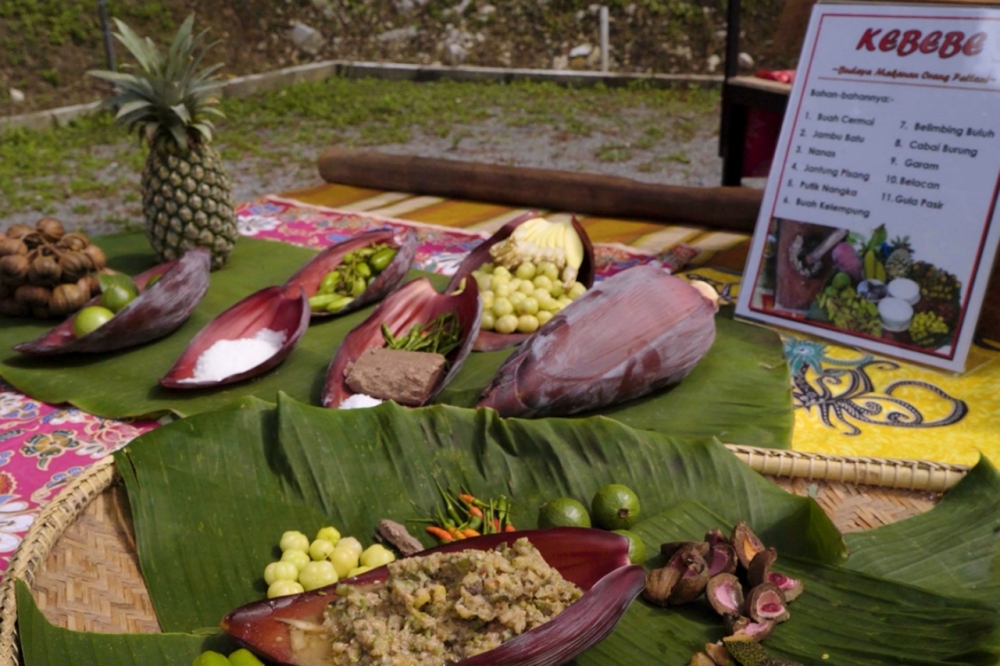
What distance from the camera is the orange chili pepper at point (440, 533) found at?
1.36 meters

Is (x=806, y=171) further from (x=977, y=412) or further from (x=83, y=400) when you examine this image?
(x=83, y=400)

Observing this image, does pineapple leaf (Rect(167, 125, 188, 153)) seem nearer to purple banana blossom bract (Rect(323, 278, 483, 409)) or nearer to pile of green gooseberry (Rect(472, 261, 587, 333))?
purple banana blossom bract (Rect(323, 278, 483, 409))

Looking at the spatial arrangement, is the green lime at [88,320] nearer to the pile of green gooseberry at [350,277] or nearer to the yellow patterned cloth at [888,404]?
the pile of green gooseberry at [350,277]

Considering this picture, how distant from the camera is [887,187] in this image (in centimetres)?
217

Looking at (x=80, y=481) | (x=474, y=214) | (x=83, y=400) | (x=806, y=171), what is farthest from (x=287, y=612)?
(x=474, y=214)

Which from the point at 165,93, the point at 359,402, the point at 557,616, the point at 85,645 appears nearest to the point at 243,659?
the point at 85,645

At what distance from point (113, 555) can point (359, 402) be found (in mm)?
612

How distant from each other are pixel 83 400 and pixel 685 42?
23.3ft

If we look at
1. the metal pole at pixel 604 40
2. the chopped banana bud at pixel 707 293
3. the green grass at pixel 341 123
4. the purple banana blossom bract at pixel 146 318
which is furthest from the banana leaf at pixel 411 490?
the metal pole at pixel 604 40

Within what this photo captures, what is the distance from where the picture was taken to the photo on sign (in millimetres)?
2098

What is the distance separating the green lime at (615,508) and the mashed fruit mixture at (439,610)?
0.24 m

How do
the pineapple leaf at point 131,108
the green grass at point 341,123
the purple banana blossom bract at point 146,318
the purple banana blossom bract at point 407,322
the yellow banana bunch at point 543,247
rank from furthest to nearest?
1. the green grass at point 341,123
2. the pineapple leaf at point 131,108
3. the yellow banana bunch at point 543,247
4. the purple banana blossom bract at point 146,318
5. the purple banana blossom bract at point 407,322

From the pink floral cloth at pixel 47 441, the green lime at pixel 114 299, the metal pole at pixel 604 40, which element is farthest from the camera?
the metal pole at pixel 604 40

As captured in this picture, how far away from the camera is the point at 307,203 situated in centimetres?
359
